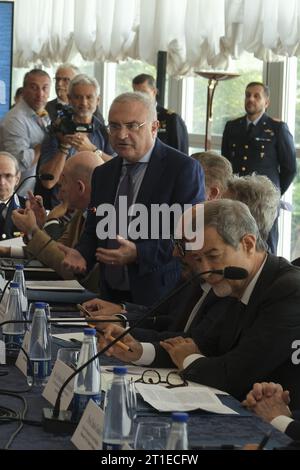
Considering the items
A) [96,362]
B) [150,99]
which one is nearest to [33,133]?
[150,99]

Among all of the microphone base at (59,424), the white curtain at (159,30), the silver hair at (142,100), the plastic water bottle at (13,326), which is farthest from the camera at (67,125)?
the microphone base at (59,424)

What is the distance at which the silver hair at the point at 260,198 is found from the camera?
3.65 metres

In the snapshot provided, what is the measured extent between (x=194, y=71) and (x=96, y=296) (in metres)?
3.62

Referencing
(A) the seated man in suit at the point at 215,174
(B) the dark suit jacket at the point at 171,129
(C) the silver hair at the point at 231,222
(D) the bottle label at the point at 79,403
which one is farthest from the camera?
(B) the dark suit jacket at the point at 171,129

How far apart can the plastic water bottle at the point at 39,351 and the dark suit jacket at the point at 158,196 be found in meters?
1.31

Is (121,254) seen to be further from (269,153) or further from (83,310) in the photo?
(269,153)

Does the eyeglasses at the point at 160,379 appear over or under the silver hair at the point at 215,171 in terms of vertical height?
under

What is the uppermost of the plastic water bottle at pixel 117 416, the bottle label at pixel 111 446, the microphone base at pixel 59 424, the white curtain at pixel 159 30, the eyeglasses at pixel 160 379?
the white curtain at pixel 159 30

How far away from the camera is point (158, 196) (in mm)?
4516

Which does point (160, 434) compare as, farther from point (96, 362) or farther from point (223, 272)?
point (223, 272)

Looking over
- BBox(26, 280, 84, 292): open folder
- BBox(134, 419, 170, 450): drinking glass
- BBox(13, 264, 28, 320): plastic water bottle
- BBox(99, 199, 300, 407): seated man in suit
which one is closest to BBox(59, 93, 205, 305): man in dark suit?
BBox(26, 280, 84, 292): open folder

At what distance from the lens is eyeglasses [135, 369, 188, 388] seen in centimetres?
294

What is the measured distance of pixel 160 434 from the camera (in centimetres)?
189

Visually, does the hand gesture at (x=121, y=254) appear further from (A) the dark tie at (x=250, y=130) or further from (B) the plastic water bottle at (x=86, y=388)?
(A) the dark tie at (x=250, y=130)
